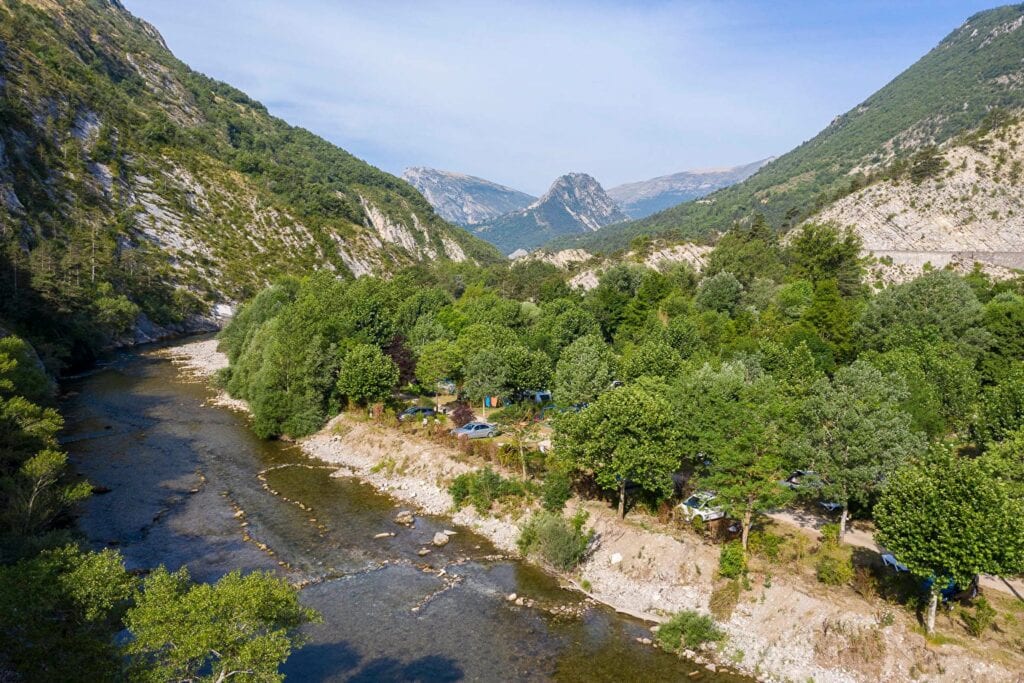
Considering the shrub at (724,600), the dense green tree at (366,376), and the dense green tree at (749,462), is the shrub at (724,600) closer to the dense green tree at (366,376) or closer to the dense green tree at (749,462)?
the dense green tree at (749,462)

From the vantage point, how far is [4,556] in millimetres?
22203

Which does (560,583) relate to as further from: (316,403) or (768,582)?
(316,403)

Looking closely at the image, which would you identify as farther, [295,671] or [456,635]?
[456,635]

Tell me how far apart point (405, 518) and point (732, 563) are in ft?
71.4

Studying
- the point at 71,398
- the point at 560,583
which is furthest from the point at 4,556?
the point at 71,398

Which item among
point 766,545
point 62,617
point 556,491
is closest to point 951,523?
point 766,545

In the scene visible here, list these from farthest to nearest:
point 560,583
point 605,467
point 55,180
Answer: point 55,180 → point 605,467 → point 560,583

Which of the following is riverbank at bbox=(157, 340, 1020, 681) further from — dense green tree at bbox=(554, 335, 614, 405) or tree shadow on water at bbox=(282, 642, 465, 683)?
dense green tree at bbox=(554, 335, 614, 405)

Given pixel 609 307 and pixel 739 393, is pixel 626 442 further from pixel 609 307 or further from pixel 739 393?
pixel 609 307

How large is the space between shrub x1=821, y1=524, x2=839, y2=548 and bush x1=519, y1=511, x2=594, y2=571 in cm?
1285

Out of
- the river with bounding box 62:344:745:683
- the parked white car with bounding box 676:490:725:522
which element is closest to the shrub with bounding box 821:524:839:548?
the parked white car with bounding box 676:490:725:522

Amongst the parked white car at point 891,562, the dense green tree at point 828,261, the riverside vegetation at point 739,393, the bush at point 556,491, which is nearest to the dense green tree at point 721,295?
the riverside vegetation at point 739,393

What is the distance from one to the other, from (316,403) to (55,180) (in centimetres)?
10254

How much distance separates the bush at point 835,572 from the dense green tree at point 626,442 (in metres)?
8.50
